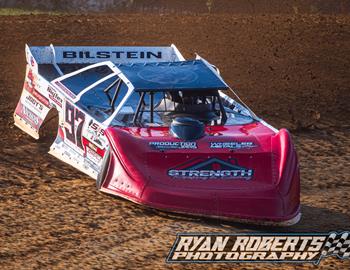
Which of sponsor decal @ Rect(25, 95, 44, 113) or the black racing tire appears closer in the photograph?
the black racing tire

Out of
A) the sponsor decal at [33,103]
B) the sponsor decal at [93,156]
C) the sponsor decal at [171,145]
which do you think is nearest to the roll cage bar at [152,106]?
the sponsor decal at [93,156]

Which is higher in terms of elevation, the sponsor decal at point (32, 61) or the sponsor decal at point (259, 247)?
the sponsor decal at point (32, 61)

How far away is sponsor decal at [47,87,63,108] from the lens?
10.3 m

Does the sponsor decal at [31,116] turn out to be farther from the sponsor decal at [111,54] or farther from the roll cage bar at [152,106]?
the roll cage bar at [152,106]

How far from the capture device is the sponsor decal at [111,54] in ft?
39.8

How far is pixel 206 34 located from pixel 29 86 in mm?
6882

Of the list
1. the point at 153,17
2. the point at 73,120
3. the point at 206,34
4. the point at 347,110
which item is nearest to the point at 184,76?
the point at 73,120

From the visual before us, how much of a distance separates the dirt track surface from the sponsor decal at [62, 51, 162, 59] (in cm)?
124

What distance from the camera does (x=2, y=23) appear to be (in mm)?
17641

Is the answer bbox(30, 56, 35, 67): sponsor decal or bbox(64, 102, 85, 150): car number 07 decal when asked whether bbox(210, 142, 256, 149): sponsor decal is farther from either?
bbox(30, 56, 35, 67): sponsor decal

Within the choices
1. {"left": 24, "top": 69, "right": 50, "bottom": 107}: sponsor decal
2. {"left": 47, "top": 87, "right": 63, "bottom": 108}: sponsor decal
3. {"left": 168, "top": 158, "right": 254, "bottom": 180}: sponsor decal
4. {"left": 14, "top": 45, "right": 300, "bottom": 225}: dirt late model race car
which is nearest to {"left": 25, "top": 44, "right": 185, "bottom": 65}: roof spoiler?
{"left": 24, "top": 69, "right": 50, "bottom": 107}: sponsor decal

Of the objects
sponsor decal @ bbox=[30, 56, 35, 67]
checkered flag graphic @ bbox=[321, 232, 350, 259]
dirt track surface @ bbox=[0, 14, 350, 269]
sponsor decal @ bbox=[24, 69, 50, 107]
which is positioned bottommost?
dirt track surface @ bbox=[0, 14, 350, 269]

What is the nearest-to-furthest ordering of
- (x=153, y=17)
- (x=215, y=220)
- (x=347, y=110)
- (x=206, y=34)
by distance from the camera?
(x=215, y=220) < (x=347, y=110) < (x=206, y=34) < (x=153, y=17)

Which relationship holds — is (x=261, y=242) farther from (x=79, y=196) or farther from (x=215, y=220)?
(x=79, y=196)
